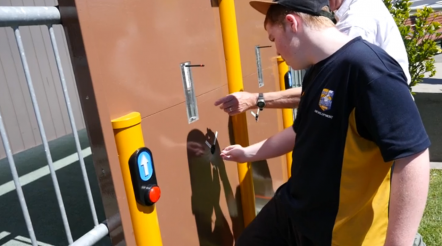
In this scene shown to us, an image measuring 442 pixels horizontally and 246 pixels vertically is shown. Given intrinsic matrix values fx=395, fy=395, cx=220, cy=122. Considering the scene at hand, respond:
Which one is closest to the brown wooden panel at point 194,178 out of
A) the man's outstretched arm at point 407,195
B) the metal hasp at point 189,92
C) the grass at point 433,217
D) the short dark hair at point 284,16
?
the metal hasp at point 189,92

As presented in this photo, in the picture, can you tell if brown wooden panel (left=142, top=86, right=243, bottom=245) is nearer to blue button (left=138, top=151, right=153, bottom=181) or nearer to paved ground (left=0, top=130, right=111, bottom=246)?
blue button (left=138, top=151, right=153, bottom=181)

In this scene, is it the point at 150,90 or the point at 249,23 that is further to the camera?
the point at 249,23

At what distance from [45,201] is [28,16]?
2.72 metres

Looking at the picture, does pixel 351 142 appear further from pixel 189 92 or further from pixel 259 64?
pixel 259 64

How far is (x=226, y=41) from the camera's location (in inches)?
85.5

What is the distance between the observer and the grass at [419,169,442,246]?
3.25 metres

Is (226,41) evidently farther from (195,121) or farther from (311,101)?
(311,101)

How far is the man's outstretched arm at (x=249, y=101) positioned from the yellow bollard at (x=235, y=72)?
128mm

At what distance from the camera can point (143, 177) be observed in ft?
5.01

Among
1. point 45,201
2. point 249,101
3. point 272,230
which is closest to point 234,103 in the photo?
point 249,101

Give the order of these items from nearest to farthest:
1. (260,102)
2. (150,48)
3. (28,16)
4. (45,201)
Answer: (28,16) → (150,48) → (260,102) → (45,201)

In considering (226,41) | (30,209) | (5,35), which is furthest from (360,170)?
(5,35)

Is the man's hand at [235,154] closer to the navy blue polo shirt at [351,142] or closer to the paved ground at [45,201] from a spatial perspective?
the navy blue polo shirt at [351,142]

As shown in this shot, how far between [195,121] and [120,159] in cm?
61
